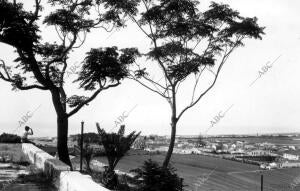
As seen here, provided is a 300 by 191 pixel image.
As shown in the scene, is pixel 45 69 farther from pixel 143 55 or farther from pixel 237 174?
pixel 237 174

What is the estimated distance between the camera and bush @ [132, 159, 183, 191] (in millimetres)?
13359

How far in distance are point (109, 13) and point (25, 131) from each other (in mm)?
5996

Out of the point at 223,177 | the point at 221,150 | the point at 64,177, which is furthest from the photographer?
the point at 221,150

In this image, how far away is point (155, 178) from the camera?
13.4 meters

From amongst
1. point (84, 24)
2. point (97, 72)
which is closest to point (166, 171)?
point (97, 72)

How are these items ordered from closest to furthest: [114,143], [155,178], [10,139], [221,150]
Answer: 1. [155,178]
2. [114,143]
3. [10,139]
4. [221,150]

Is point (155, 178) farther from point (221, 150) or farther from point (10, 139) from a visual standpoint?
point (221, 150)

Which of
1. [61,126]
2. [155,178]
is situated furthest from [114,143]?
[61,126]

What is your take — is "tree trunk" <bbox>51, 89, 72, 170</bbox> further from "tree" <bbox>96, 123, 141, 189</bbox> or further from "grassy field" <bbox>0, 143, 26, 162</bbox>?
"tree" <bbox>96, 123, 141, 189</bbox>

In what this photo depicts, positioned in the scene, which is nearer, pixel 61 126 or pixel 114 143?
pixel 114 143

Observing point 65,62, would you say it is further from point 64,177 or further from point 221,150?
point 221,150

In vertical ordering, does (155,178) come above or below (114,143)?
below

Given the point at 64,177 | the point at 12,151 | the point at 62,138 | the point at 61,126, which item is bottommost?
the point at 64,177

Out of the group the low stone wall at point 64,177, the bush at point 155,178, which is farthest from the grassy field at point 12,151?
the bush at point 155,178
